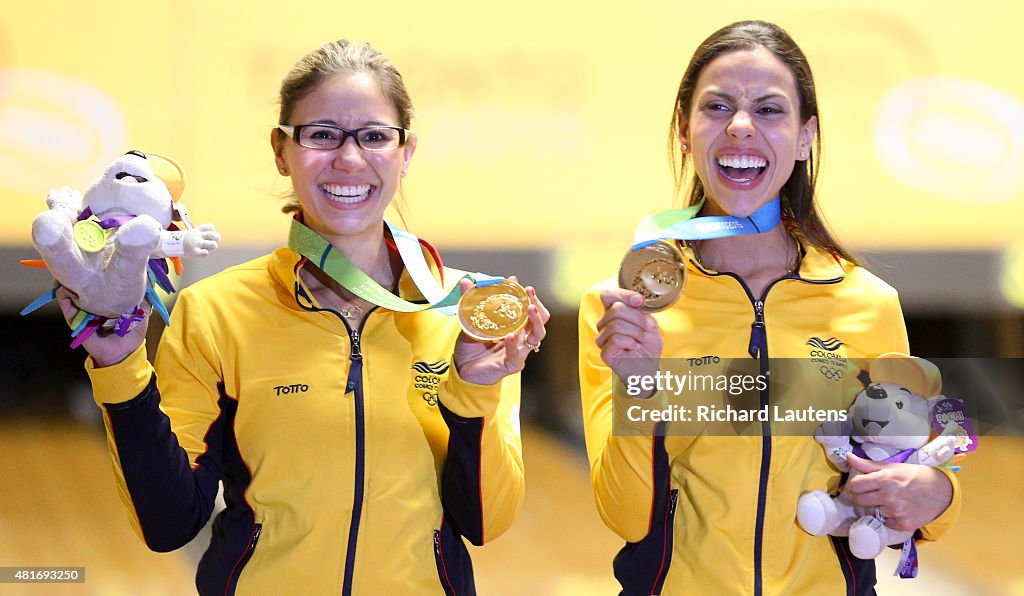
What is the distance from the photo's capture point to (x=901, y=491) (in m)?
1.89

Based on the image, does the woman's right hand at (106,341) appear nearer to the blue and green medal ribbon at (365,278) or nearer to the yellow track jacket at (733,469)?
the blue and green medal ribbon at (365,278)

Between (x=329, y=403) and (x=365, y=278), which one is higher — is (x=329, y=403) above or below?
below

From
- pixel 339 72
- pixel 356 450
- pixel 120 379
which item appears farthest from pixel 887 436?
pixel 120 379

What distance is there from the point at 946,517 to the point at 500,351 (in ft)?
2.73

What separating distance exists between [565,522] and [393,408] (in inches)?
97.5

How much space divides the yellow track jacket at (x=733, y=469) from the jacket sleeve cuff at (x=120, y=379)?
775 mm

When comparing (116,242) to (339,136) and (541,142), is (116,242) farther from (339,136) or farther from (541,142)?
(541,142)

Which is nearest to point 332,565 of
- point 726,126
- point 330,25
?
point 726,126

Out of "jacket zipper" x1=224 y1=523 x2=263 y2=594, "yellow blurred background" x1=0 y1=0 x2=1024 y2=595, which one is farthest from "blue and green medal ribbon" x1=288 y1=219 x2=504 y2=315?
"yellow blurred background" x1=0 y1=0 x2=1024 y2=595

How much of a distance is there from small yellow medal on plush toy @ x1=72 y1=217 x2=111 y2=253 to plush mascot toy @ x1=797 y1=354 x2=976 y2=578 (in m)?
1.22

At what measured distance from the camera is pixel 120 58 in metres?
4.27

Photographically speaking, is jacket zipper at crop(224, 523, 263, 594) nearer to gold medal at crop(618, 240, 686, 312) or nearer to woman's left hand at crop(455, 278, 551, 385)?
woman's left hand at crop(455, 278, 551, 385)

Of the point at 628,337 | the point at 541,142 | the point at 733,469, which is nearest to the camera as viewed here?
the point at 628,337

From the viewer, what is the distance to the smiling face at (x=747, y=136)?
2.02 m
